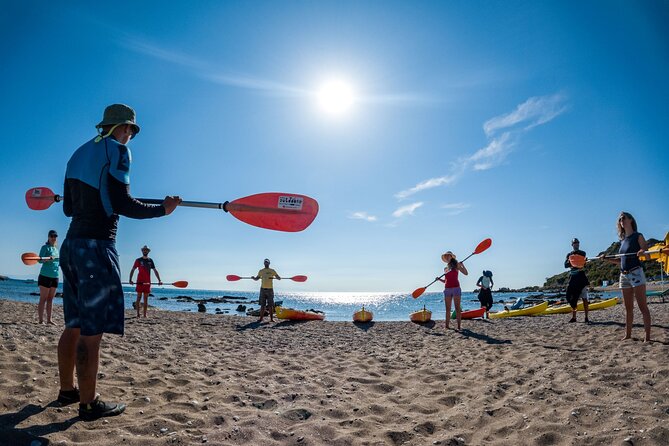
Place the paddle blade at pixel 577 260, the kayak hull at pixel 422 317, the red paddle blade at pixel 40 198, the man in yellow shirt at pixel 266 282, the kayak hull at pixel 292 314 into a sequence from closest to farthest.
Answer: the red paddle blade at pixel 40 198 → the paddle blade at pixel 577 260 → the kayak hull at pixel 422 317 → the man in yellow shirt at pixel 266 282 → the kayak hull at pixel 292 314

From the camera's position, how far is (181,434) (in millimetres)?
2771

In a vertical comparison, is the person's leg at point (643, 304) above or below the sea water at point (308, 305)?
above

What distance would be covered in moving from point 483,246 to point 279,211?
764cm

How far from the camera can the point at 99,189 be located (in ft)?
9.61

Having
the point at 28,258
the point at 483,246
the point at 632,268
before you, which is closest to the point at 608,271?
the point at 483,246

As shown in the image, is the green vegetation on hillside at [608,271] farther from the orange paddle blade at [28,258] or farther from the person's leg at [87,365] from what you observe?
the person's leg at [87,365]

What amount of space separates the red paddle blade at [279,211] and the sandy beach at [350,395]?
1880 millimetres

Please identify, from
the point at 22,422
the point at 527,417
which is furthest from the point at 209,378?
the point at 527,417

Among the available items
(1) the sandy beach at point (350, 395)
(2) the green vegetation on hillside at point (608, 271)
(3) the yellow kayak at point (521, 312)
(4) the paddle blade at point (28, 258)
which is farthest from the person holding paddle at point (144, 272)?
(2) the green vegetation on hillside at point (608, 271)

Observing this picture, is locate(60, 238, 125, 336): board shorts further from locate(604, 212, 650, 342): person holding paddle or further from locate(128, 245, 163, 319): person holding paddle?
locate(128, 245, 163, 319): person holding paddle

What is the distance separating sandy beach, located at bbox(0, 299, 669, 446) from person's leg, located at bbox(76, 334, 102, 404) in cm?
21

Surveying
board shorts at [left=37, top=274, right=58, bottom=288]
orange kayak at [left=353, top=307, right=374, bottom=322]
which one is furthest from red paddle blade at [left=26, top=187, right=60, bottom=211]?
orange kayak at [left=353, top=307, right=374, bottom=322]

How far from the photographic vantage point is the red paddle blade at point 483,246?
411 inches

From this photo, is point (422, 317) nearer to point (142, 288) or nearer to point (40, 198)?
point (142, 288)
